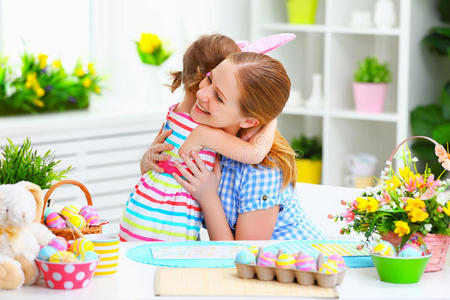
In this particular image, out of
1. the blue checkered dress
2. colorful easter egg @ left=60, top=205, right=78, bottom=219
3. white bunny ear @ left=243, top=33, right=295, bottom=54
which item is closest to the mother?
the blue checkered dress

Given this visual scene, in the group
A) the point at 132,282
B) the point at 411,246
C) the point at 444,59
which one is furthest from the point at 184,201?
the point at 444,59

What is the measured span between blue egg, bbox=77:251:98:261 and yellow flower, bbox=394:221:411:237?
0.57 m

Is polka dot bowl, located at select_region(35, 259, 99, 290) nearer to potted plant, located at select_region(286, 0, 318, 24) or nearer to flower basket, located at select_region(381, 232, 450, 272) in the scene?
flower basket, located at select_region(381, 232, 450, 272)

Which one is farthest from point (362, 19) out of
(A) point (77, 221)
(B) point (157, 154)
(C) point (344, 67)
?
(A) point (77, 221)

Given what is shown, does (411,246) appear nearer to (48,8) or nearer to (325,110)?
(325,110)

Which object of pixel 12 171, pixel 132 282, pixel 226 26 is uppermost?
pixel 226 26

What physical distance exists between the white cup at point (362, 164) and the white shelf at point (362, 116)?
0.19 metres

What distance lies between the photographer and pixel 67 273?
→ 1.35 m

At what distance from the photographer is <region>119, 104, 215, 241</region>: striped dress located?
181 centimetres

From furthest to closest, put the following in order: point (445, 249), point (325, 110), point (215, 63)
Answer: point (325, 110) → point (215, 63) → point (445, 249)

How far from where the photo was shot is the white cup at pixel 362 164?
3740 millimetres

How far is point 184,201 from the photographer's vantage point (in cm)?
182

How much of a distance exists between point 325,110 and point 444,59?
61 centimetres

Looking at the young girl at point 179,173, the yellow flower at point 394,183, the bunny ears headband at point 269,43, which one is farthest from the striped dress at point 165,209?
the yellow flower at point 394,183
